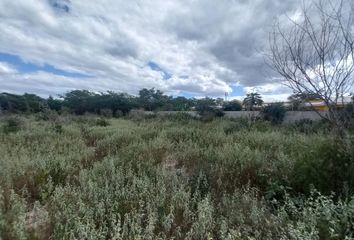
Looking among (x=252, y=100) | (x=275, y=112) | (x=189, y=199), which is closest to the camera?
(x=189, y=199)

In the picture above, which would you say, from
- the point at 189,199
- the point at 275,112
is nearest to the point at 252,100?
the point at 275,112

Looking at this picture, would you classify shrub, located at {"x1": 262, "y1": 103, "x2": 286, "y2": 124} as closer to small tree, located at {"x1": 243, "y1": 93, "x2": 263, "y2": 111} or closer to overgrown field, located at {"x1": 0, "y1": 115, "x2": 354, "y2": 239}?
small tree, located at {"x1": 243, "y1": 93, "x2": 263, "y2": 111}

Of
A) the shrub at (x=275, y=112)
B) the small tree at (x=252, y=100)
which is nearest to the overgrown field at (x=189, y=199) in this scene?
the shrub at (x=275, y=112)

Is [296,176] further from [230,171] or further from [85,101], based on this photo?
[85,101]

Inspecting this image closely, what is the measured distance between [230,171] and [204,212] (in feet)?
6.23

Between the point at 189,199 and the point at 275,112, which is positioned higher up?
the point at 275,112

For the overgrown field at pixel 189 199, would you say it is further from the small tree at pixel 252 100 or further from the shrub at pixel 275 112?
the small tree at pixel 252 100

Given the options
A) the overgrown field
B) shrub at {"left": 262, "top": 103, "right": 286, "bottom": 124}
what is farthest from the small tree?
the overgrown field

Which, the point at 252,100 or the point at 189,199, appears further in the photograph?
the point at 252,100

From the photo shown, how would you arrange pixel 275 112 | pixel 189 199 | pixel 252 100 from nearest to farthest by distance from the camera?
pixel 189 199, pixel 275 112, pixel 252 100

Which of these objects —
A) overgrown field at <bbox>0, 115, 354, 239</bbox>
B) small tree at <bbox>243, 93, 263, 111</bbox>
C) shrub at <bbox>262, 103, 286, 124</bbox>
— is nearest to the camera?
overgrown field at <bbox>0, 115, 354, 239</bbox>

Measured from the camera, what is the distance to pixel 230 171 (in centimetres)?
486

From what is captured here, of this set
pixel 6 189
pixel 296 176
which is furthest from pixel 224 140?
pixel 6 189

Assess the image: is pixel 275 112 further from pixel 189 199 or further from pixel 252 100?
pixel 189 199
